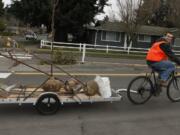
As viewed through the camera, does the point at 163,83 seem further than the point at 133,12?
No

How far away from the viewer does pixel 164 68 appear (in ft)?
25.9

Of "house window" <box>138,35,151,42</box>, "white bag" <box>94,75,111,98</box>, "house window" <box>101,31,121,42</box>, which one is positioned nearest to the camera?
"white bag" <box>94,75,111,98</box>

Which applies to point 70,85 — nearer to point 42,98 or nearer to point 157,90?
point 42,98

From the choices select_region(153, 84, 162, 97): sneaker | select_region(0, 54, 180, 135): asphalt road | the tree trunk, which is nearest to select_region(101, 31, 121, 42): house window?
the tree trunk

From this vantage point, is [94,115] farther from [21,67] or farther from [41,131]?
[21,67]

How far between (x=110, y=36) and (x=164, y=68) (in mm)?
35653

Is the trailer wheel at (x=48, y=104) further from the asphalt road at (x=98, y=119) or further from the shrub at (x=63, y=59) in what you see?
the shrub at (x=63, y=59)

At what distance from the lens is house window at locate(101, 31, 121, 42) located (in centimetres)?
4306

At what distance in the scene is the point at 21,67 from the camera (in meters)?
14.0

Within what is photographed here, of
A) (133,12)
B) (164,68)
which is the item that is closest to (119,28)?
(133,12)

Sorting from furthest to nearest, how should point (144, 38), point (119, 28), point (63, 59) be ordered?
point (144, 38) → point (119, 28) → point (63, 59)

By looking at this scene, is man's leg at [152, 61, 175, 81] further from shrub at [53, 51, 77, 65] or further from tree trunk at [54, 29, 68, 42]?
tree trunk at [54, 29, 68, 42]

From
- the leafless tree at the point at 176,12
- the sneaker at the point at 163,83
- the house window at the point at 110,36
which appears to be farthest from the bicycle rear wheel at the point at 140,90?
the house window at the point at 110,36

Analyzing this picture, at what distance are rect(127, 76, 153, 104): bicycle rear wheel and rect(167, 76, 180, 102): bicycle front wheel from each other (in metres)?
0.56
